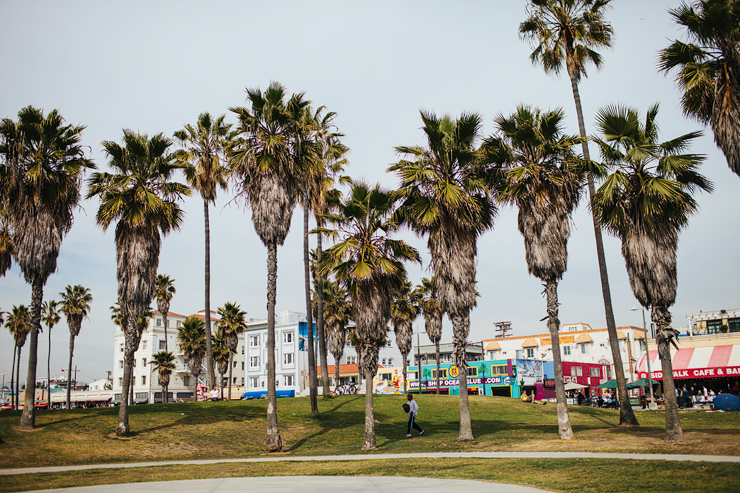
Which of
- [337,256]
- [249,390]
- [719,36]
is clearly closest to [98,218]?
[337,256]

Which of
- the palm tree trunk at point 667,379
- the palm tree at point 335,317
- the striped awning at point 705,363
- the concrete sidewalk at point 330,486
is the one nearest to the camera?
the concrete sidewalk at point 330,486

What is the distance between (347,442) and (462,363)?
647cm

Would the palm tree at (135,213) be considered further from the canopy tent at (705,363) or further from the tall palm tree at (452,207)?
the canopy tent at (705,363)

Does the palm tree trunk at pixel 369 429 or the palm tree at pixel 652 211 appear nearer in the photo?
the palm tree at pixel 652 211

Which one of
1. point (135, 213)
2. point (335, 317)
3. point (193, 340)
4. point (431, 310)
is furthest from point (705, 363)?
point (193, 340)

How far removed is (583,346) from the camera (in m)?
79.5

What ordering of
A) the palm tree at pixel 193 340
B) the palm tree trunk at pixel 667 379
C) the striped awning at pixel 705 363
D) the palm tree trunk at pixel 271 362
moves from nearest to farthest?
the palm tree trunk at pixel 667 379 < the palm tree trunk at pixel 271 362 < the striped awning at pixel 705 363 < the palm tree at pixel 193 340

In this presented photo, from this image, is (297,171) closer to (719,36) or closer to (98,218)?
(98,218)

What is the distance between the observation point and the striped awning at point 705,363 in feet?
141

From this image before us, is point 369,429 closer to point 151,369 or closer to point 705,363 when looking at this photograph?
point 705,363

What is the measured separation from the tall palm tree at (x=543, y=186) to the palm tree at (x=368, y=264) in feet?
15.2

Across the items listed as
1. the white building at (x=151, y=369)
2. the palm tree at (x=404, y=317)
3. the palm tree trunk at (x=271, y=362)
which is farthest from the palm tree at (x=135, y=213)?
the white building at (x=151, y=369)

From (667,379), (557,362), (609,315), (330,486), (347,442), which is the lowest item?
(347,442)

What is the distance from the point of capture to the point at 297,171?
2356 centimetres
